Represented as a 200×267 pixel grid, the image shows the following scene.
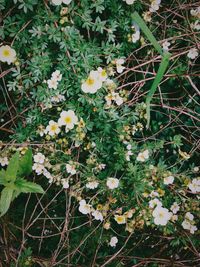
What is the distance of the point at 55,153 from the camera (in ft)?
6.76

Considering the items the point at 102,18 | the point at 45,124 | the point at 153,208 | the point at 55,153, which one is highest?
the point at 102,18

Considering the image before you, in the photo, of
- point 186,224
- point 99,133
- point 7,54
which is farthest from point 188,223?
point 7,54

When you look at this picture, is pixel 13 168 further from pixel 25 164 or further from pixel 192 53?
pixel 192 53

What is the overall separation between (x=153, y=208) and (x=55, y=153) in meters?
0.65

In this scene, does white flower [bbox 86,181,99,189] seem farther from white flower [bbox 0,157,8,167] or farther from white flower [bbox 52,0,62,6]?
white flower [bbox 52,0,62,6]

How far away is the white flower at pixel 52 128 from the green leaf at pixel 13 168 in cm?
34

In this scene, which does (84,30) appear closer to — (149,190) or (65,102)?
(65,102)

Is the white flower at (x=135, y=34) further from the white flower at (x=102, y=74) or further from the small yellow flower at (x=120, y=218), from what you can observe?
the small yellow flower at (x=120, y=218)

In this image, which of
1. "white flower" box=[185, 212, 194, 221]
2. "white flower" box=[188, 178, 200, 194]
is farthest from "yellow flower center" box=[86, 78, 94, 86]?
"white flower" box=[185, 212, 194, 221]

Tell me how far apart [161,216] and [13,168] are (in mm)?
893

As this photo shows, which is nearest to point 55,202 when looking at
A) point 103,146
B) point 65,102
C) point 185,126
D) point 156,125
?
point 103,146

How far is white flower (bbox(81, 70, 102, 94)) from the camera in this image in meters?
1.89

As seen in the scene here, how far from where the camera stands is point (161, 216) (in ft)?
6.70

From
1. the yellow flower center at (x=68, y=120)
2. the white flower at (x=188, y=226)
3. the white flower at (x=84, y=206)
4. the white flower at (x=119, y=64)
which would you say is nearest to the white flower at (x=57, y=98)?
the yellow flower center at (x=68, y=120)
